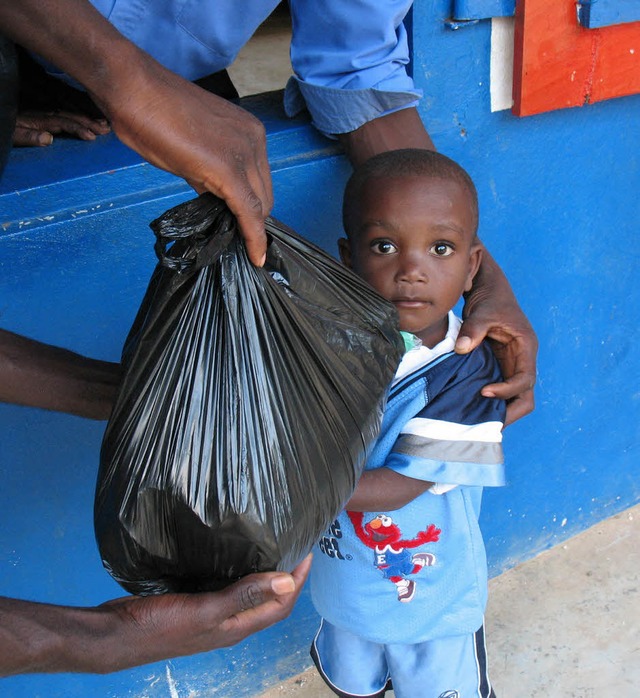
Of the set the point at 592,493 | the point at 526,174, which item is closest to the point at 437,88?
the point at 526,174

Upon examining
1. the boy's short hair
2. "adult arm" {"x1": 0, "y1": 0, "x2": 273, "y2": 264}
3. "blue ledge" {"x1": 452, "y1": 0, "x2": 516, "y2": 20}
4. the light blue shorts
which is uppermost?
"adult arm" {"x1": 0, "y1": 0, "x2": 273, "y2": 264}

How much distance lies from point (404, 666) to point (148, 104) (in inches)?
46.5

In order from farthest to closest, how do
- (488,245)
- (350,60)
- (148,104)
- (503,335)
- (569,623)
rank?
(569,623) < (488,245) < (350,60) < (503,335) < (148,104)

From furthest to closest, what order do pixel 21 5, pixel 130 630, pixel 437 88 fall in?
pixel 437 88, pixel 130 630, pixel 21 5

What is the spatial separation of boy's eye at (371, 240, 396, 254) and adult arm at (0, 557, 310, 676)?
55 centimetres

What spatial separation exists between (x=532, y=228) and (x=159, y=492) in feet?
4.36

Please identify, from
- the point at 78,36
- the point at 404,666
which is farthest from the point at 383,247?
the point at 404,666

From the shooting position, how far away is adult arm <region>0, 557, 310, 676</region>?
109 cm

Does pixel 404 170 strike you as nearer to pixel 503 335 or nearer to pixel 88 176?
pixel 503 335

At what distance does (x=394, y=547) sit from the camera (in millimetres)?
1533

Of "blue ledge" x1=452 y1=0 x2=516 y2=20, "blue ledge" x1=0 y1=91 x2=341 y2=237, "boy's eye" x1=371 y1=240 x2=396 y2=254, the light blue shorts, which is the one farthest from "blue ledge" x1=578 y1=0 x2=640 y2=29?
the light blue shorts

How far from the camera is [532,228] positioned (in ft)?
6.84

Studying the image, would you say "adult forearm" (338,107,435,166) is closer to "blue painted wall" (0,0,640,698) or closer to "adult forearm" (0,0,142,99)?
"blue painted wall" (0,0,640,698)

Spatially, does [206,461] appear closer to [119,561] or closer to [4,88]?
[119,561]
